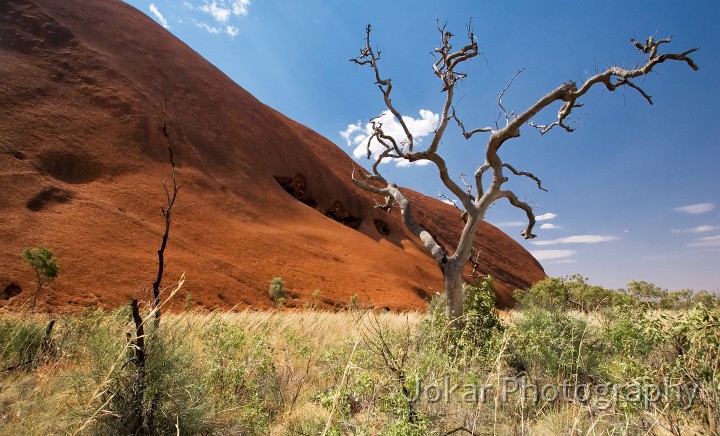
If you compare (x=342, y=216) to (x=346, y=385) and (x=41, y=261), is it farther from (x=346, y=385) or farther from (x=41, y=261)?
(x=346, y=385)

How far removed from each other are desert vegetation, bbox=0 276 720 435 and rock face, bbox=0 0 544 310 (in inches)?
260

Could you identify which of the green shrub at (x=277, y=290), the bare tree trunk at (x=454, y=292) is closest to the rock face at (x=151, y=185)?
the green shrub at (x=277, y=290)

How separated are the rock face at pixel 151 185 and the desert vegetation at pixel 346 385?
21.7 feet

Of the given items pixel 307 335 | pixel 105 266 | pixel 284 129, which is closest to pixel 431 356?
pixel 307 335

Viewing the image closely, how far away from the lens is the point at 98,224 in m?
18.3

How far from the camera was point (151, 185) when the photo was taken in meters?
23.3

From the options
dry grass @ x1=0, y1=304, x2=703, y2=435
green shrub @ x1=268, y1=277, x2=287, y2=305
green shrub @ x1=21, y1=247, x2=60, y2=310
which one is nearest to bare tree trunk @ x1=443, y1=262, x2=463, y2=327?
dry grass @ x1=0, y1=304, x2=703, y2=435

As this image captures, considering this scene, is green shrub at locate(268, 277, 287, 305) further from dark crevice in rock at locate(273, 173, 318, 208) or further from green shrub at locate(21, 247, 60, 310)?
dark crevice in rock at locate(273, 173, 318, 208)

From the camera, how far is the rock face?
663 inches

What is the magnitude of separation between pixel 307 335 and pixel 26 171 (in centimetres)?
1994

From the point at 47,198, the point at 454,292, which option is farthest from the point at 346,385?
the point at 47,198

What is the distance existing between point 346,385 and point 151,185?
2378 centimetres

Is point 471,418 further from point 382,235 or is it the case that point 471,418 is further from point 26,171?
point 382,235

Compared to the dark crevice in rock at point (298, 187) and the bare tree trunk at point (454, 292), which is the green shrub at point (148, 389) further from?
the dark crevice in rock at point (298, 187)
